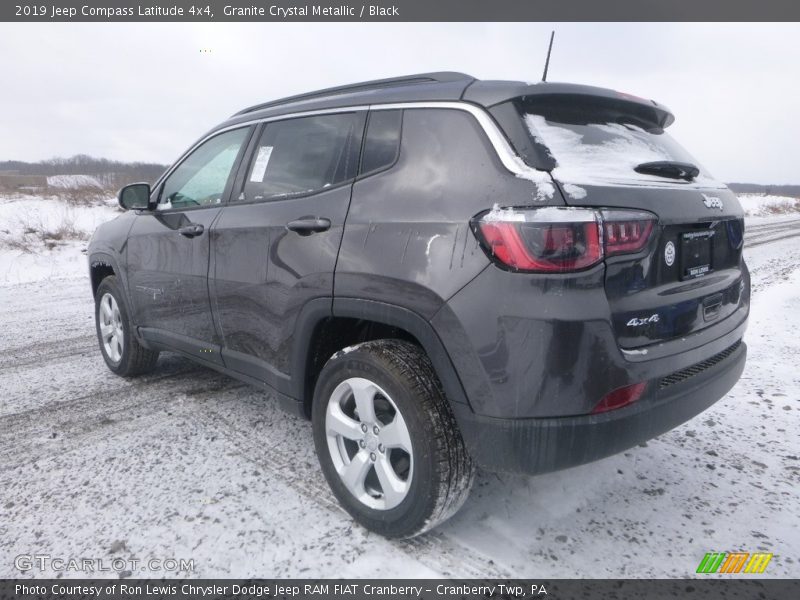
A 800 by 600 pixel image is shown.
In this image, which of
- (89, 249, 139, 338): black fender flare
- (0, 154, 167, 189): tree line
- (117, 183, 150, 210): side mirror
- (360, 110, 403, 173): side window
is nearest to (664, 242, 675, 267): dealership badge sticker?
(360, 110, 403, 173): side window

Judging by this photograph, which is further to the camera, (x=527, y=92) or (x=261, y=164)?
(x=261, y=164)

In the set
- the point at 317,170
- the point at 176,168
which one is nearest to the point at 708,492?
the point at 317,170

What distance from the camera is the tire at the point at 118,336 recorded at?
402 cm

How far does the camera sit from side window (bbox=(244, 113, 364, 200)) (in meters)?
2.50

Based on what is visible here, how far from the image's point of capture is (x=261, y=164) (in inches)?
117

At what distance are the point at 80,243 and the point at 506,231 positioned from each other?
12624mm

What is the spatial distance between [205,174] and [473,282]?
2288 millimetres

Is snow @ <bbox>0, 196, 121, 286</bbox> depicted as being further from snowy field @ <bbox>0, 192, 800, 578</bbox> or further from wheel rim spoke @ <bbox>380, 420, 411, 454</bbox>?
wheel rim spoke @ <bbox>380, 420, 411, 454</bbox>

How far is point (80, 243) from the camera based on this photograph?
1194cm

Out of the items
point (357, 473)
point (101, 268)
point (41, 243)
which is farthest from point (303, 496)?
point (41, 243)

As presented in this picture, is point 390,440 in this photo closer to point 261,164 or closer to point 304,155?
point 304,155

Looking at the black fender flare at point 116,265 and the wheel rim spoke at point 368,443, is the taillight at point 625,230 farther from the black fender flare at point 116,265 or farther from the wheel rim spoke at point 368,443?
the black fender flare at point 116,265

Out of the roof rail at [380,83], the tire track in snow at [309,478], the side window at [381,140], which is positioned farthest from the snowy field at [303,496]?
the roof rail at [380,83]

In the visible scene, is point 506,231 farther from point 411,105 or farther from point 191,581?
point 191,581
